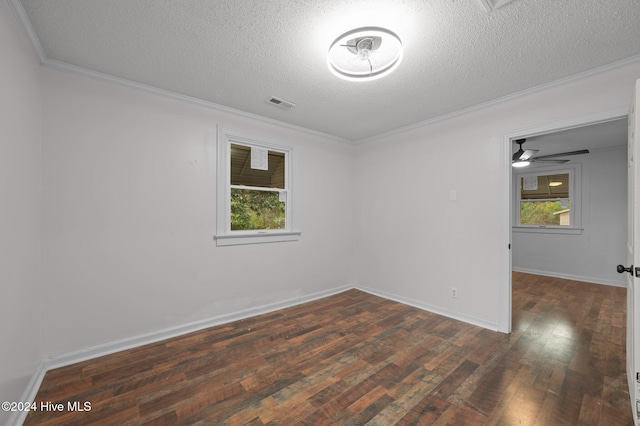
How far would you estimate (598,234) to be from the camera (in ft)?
16.0

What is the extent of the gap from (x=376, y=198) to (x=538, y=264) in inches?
166

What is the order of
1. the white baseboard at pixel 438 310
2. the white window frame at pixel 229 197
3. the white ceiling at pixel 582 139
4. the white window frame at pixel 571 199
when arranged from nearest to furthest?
1. the white baseboard at pixel 438 310
2. the white window frame at pixel 229 197
3. the white ceiling at pixel 582 139
4. the white window frame at pixel 571 199

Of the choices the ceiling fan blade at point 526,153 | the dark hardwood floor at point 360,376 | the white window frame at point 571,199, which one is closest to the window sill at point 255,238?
the dark hardwood floor at point 360,376

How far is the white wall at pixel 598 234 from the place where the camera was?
463 cm

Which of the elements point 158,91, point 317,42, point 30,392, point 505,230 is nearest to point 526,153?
point 505,230

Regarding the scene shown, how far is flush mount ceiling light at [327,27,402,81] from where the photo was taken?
1.67 metres

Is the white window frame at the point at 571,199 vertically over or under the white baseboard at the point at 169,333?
over

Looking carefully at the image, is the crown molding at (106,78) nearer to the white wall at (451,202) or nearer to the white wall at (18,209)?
the white wall at (18,209)

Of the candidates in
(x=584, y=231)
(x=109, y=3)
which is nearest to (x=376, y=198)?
(x=109, y=3)

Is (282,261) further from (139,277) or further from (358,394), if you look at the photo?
(358,394)

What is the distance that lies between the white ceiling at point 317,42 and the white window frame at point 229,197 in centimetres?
54

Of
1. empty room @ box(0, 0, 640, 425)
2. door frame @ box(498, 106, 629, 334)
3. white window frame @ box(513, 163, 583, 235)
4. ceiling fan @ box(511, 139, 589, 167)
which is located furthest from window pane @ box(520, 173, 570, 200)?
door frame @ box(498, 106, 629, 334)

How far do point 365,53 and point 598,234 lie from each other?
233 inches

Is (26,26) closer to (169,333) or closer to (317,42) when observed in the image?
(317,42)
